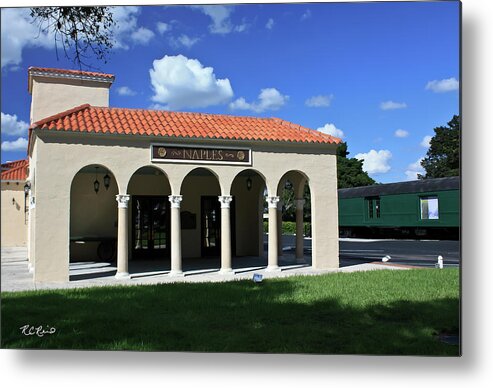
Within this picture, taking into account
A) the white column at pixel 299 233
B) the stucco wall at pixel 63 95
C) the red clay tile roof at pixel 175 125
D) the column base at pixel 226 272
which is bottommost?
the column base at pixel 226 272

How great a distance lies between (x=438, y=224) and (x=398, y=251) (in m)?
5.15

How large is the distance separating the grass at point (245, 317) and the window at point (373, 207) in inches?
636

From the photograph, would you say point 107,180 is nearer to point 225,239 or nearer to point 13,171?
point 13,171

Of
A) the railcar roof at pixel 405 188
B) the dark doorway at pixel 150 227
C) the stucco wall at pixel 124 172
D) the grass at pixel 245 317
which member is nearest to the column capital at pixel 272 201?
the stucco wall at pixel 124 172

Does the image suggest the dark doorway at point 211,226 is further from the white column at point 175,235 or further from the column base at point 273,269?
the white column at point 175,235

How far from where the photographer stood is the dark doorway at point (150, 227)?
15617 mm

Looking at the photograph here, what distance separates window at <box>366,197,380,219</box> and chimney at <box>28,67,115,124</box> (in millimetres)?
15866

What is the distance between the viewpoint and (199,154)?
37.8 ft

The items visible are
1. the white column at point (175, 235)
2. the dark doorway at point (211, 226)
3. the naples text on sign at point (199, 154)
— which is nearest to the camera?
the naples text on sign at point (199, 154)

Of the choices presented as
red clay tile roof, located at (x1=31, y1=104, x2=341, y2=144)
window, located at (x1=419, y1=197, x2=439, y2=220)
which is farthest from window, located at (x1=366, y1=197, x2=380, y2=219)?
red clay tile roof, located at (x1=31, y1=104, x2=341, y2=144)

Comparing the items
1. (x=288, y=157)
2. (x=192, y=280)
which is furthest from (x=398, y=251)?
(x=192, y=280)

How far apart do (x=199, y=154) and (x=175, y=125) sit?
0.93m

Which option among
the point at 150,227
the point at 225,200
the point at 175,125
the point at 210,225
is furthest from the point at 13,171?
the point at 210,225

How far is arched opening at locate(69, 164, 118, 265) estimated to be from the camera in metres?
15.2
